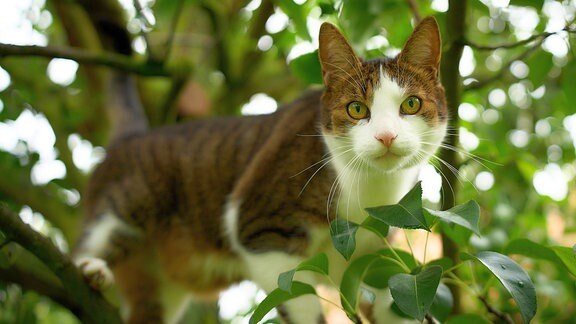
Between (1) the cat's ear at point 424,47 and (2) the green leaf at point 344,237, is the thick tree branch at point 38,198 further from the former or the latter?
(2) the green leaf at point 344,237

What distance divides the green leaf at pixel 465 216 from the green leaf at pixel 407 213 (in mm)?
32

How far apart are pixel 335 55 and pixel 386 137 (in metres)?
0.40

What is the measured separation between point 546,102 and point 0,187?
8.68 feet

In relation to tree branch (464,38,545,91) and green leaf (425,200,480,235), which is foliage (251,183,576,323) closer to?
green leaf (425,200,480,235)

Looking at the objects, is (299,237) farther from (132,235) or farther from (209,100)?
(209,100)

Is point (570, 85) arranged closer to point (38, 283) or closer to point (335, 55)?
point (335, 55)

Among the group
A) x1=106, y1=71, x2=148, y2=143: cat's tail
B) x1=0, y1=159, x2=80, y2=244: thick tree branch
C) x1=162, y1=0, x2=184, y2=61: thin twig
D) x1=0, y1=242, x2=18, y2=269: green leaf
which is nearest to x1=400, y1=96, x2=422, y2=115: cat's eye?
x1=162, y1=0, x2=184, y2=61: thin twig

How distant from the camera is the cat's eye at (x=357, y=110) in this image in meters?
1.97

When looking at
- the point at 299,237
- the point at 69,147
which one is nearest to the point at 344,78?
the point at 299,237

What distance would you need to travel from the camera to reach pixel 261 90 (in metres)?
3.76

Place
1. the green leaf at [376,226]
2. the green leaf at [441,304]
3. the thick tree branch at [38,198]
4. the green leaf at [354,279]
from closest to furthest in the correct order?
1. the green leaf at [376,226]
2. the green leaf at [354,279]
3. the green leaf at [441,304]
4. the thick tree branch at [38,198]

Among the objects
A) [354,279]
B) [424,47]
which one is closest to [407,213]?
[354,279]

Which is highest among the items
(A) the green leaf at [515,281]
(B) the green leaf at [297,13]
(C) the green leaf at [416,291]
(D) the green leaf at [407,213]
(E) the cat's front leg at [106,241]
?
(B) the green leaf at [297,13]

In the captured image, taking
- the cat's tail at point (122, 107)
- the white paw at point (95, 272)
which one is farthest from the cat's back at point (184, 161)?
the white paw at point (95, 272)
